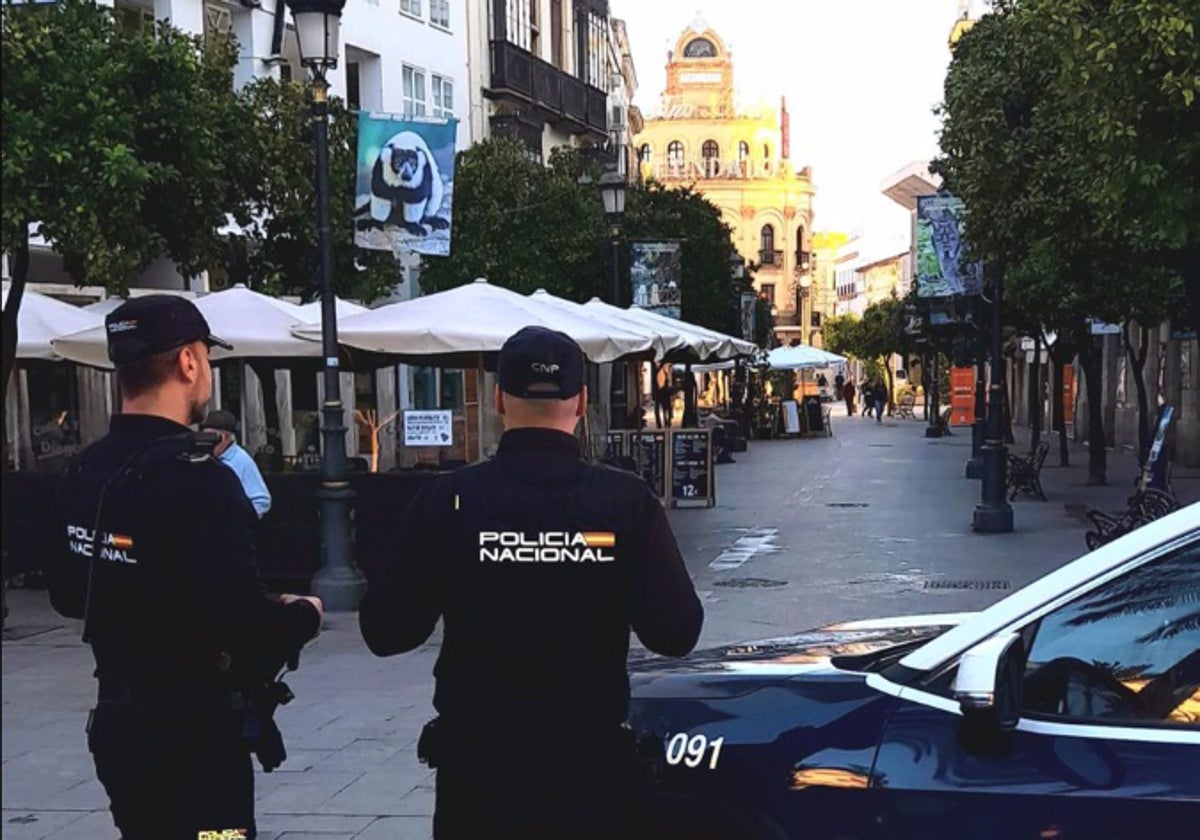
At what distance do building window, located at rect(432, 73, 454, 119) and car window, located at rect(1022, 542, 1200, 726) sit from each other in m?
29.1

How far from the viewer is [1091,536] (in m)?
13.3

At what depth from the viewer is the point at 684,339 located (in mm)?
17172

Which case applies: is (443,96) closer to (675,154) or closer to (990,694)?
(990,694)

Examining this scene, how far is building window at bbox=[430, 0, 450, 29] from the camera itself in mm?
31344

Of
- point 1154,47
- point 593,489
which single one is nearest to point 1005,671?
point 593,489

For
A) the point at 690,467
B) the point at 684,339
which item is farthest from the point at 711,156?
the point at 684,339

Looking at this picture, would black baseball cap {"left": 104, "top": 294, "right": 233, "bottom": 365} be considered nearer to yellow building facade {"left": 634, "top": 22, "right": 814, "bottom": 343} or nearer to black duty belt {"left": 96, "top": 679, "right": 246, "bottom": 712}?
black duty belt {"left": 96, "top": 679, "right": 246, "bottom": 712}

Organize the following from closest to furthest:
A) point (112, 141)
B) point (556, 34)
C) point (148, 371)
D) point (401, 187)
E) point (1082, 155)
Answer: point (148, 371)
point (112, 141)
point (1082, 155)
point (401, 187)
point (556, 34)

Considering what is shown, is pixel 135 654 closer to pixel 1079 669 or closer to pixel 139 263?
pixel 1079 669

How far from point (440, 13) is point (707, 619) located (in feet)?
76.0

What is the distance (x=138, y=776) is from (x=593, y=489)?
117cm

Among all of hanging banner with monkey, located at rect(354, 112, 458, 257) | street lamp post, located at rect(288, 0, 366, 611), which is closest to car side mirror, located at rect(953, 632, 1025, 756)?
street lamp post, located at rect(288, 0, 366, 611)

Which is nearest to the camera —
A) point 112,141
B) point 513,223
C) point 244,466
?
point 244,466

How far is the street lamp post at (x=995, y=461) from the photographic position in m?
16.7
